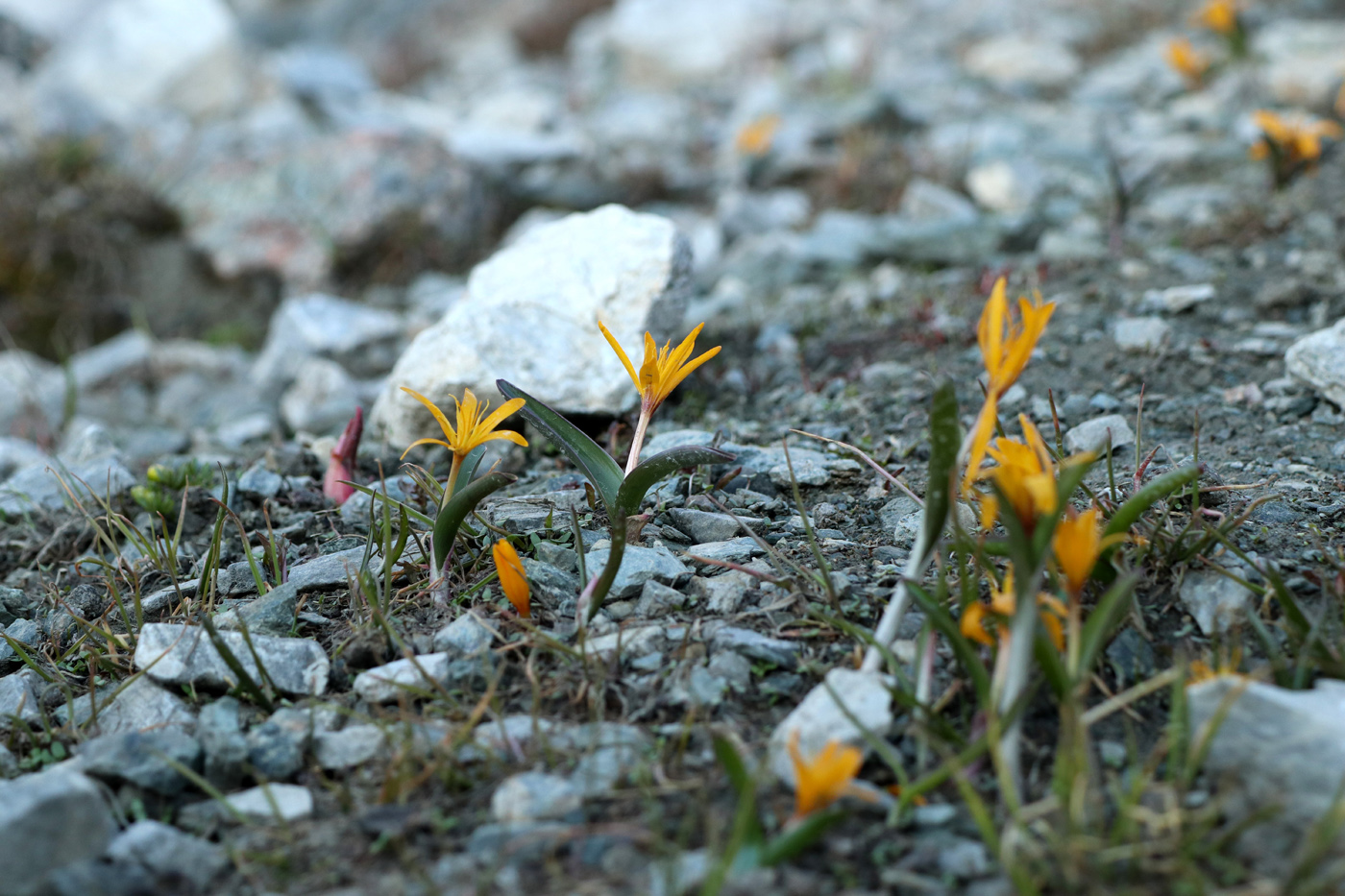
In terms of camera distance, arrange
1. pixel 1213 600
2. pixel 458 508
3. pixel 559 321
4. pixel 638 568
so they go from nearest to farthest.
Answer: pixel 1213 600
pixel 458 508
pixel 638 568
pixel 559 321

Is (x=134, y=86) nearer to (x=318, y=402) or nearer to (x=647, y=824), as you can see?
(x=318, y=402)

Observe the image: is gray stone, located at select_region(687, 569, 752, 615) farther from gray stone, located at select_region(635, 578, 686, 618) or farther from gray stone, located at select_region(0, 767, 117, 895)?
gray stone, located at select_region(0, 767, 117, 895)

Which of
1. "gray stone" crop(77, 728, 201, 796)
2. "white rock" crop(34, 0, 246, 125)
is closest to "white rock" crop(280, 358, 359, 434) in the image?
"gray stone" crop(77, 728, 201, 796)

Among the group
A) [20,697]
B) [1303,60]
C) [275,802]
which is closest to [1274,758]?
[275,802]

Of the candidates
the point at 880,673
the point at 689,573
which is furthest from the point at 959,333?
the point at 880,673

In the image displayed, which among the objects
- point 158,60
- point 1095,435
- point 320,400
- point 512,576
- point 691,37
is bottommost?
point 320,400

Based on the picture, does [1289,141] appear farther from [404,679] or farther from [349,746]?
[349,746]
